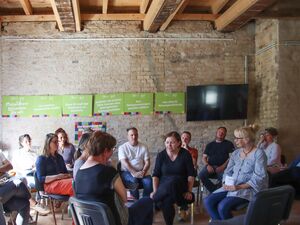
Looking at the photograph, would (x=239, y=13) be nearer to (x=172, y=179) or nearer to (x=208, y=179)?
(x=208, y=179)

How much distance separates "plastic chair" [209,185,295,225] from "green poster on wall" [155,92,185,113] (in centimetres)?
525

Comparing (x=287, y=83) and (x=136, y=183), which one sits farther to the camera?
(x=287, y=83)

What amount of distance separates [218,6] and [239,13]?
1081 millimetres

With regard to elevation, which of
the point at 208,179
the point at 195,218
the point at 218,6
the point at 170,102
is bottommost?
the point at 195,218

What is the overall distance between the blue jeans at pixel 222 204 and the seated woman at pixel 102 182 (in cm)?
129

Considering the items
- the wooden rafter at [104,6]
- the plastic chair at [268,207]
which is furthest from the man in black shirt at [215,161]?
the wooden rafter at [104,6]

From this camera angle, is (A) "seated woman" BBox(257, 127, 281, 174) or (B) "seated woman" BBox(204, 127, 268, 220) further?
(A) "seated woman" BBox(257, 127, 281, 174)

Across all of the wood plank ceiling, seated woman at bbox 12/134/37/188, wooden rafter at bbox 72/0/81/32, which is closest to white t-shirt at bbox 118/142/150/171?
seated woman at bbox 12/134/37/188

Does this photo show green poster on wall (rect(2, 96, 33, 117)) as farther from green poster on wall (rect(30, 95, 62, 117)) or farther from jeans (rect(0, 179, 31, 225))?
jeans (rect(0, 179, 31, 225))

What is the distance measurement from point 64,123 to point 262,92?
421 cm

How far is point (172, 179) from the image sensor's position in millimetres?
4777

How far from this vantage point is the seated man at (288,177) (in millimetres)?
5645

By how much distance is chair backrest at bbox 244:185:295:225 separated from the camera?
113 inches

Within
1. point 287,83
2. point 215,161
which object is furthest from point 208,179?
point 287,83
